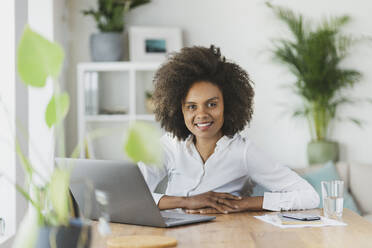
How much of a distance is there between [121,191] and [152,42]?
2.70 meters

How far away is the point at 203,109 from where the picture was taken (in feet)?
6.05

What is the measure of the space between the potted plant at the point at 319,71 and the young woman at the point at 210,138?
1.87 metres

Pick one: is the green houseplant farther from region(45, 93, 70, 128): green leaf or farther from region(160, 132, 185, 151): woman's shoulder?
region(160, 132, 185, 151): woman's shoulder

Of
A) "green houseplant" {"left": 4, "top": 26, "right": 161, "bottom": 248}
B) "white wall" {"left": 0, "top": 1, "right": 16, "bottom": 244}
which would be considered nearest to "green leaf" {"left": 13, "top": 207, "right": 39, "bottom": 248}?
"green houseplant" {"left": 4, "top": 26, "right": 161, "bottom": 248}

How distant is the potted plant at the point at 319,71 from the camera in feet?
12.5

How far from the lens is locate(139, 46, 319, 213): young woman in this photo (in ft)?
6.08

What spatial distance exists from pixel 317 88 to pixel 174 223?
269 cm

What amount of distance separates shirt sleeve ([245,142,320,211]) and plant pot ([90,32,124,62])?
208cm

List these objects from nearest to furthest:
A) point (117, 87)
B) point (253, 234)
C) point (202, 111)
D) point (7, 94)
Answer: point (253, 234) < point (202, 111) < point (7, 94) < point (117, 87)

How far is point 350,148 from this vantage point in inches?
159

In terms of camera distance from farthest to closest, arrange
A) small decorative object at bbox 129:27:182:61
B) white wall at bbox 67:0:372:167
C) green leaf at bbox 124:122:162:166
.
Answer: white wall at bbox 67:0:372:167, small decorative object at bbox 129:27:182:61, green leaf at bbox 124:122:162:166

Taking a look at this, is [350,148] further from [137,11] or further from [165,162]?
[165,162]

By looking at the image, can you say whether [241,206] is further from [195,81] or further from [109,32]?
[109,32]

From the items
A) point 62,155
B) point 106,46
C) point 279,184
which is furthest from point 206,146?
point 106,46
